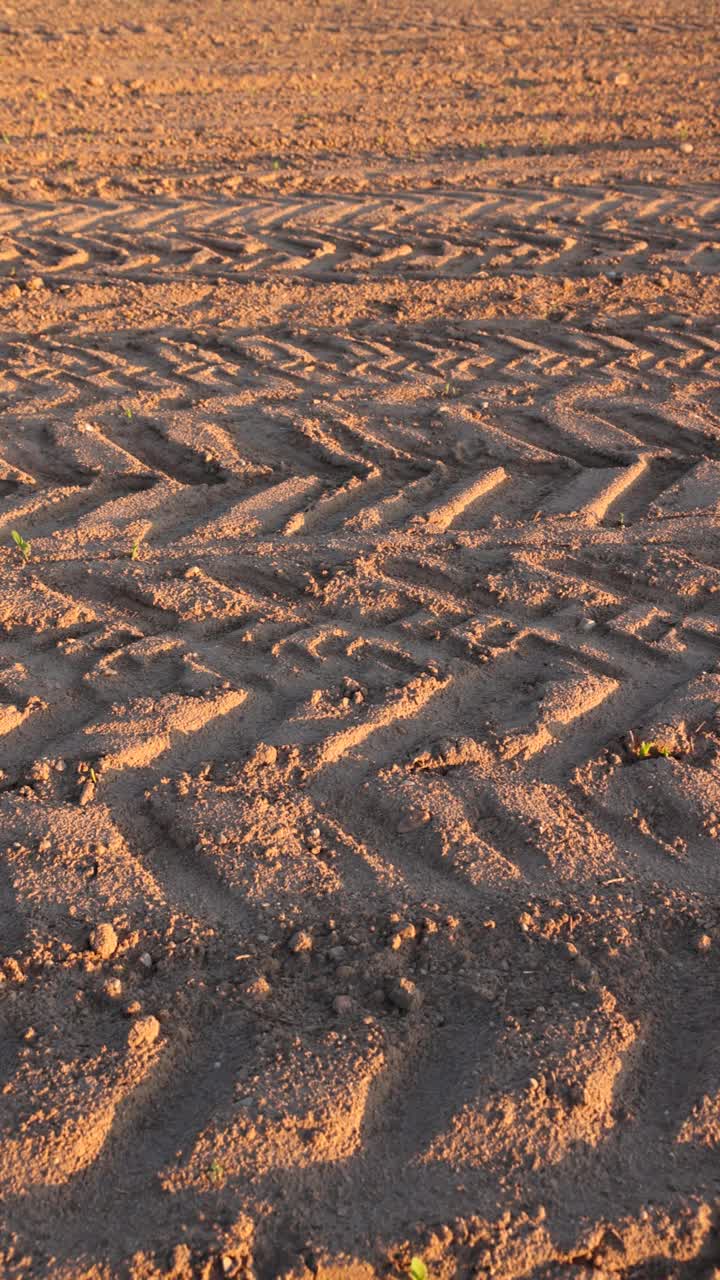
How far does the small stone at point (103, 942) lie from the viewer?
7.99ft

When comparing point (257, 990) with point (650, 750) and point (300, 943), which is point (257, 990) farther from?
point (650, 750)

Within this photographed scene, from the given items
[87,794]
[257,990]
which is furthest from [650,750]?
[87,794]

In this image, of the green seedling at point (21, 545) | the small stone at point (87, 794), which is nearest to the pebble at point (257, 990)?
the small stone at point (87, 794)

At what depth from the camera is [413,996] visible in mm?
2365

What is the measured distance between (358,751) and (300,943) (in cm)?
65

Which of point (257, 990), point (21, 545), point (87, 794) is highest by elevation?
point (21, 545)

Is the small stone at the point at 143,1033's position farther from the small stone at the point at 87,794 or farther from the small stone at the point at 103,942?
the small stone at the point at 87,794

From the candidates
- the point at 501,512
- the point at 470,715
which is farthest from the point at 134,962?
the point at 501,512

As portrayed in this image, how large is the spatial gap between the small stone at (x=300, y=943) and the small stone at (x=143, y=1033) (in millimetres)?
339

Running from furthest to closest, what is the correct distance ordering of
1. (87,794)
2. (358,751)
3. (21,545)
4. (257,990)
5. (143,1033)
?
(21,545) → (358,751) → (87,794) → (257,990) → (143,1033)

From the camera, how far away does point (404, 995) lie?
2365 mm

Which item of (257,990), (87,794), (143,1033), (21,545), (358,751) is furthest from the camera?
(21,545)

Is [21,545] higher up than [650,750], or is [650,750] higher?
[21,545]

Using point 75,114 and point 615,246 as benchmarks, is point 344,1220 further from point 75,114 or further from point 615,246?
point 75,114
